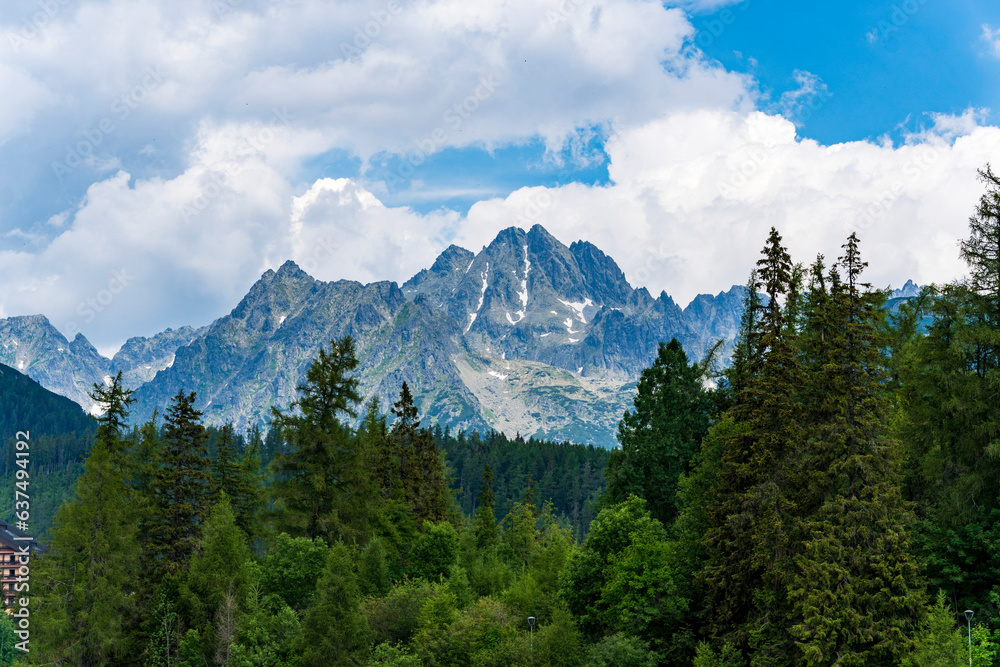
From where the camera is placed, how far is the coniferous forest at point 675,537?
32688 millimetres

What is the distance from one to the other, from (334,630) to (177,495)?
55.3 feet

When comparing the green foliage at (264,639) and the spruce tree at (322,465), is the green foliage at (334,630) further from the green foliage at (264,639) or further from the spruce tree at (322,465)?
the spruce tree at (322,465)

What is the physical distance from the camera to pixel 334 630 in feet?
125

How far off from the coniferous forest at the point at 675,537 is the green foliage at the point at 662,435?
0.17 m

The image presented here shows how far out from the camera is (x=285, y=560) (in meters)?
47.8

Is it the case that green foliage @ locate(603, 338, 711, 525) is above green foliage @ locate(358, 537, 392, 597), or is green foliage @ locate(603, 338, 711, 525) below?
above

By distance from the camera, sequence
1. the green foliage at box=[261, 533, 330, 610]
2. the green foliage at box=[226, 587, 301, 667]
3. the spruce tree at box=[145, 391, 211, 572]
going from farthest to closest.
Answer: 1. the spruce tree at box=[145, 391, 211, 572]
2. the green foliage at box=[261, 533, 330, 610]
3. the green foliage at box=[226, 587, 301, 667]

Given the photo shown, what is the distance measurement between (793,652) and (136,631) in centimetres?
3426

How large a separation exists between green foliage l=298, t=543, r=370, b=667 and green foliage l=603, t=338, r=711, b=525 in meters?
22.3

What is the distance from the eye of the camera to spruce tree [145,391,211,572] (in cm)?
4838

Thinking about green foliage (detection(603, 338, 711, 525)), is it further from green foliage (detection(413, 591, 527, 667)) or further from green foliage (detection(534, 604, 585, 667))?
green foliage (detection(413, 591, 527, 667))

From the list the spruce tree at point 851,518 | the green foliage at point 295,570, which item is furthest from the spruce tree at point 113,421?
Result: the spruce tree at point 851,518

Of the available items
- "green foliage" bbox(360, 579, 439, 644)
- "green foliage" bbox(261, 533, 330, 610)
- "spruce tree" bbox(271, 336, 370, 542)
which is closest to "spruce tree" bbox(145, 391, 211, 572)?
"spruce tree" bbox(271, 336, 370, 542)

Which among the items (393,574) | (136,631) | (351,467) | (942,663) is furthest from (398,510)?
(942,663)
